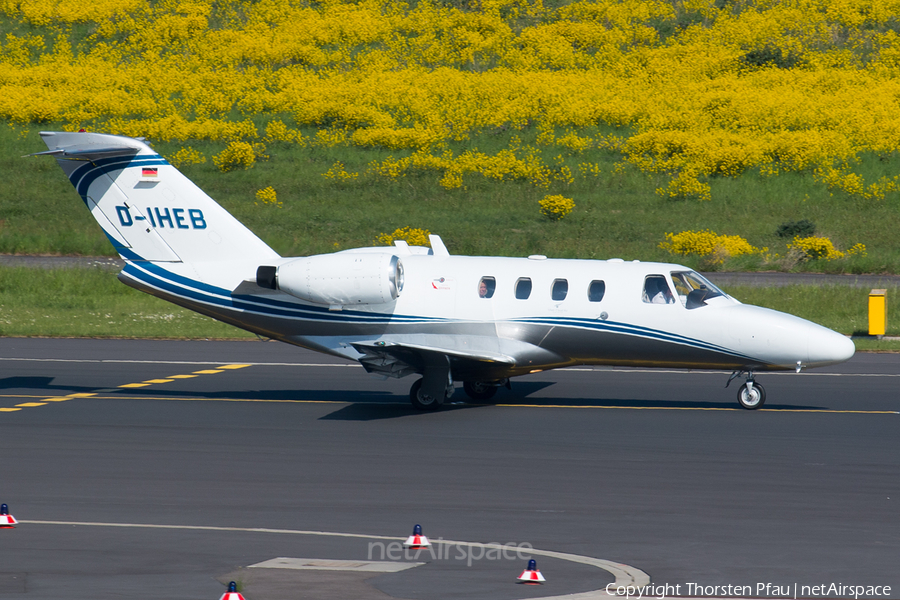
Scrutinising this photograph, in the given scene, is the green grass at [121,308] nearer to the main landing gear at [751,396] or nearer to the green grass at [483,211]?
the main landing gear at [751,396]

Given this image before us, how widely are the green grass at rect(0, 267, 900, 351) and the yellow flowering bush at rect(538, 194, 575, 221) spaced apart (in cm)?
1744

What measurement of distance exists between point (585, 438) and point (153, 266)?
8.45 meters

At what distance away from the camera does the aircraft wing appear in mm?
17312

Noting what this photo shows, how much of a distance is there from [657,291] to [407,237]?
29606 mm

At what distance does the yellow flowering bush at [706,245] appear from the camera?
45.2 m

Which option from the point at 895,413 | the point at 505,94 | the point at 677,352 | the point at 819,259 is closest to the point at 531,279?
the point at 677,352

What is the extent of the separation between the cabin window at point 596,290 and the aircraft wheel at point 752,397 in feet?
9.75

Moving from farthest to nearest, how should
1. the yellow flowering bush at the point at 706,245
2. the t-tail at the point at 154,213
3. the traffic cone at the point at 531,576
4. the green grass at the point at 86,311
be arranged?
the yellow flowering bush at the point at 706,245
the green grass at the point at 86,311
the t-tail at the point at 154,213
the traffic cone at the point at 531,576

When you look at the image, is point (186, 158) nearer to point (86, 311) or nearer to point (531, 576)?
point (86, 311)

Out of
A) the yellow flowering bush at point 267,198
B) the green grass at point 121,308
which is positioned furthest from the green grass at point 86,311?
the yellow flowering bush at point 267,198

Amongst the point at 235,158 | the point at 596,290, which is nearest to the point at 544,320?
the point at 596,290

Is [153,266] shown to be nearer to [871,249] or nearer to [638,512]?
[638,512]

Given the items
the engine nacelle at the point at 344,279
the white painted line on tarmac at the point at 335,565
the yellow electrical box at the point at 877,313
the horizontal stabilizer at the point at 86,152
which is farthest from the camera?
the yellow electrical box at the point at 877,313

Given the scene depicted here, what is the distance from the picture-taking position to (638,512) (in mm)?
11500
